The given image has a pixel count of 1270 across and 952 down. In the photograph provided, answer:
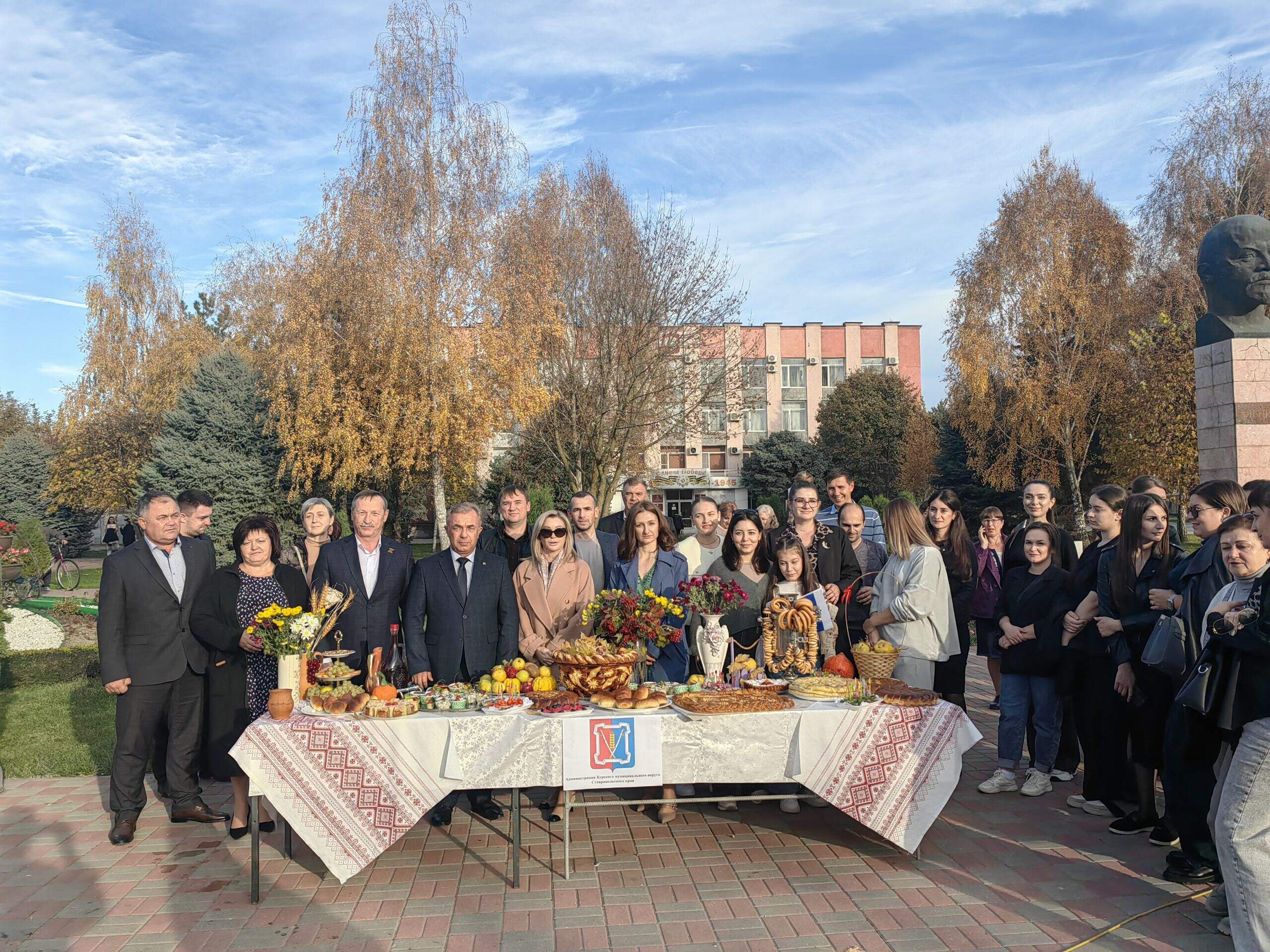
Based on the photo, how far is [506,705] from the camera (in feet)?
14.7

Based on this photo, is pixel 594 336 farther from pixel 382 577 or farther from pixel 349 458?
pixel 382 577

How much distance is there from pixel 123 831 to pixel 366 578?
2019mm

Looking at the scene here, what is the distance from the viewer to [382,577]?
212 inches

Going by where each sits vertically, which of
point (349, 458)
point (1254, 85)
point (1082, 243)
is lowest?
point (349, 458)

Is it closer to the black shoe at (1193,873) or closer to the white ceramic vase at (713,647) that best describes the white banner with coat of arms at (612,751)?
the white ceramic vase at (713,647)

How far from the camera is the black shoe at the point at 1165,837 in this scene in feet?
15.4

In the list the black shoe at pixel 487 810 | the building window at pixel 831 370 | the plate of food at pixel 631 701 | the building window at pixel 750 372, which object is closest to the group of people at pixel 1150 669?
the plate of food at pixel 631 701

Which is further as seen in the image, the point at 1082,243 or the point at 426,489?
the point at 426,489

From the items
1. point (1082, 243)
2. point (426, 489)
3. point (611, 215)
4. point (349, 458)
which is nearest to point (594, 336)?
point (611, 215)

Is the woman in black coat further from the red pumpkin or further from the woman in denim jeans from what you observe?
the woman in denim jeans

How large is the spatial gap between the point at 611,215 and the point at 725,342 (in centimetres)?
520

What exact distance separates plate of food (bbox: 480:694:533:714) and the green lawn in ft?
13.4

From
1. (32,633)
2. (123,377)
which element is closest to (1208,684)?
(32,633)

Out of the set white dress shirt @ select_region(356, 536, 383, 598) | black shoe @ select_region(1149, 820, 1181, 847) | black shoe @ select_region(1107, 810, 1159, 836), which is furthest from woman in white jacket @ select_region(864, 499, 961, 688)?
white dress shirt @ select_region(356, 536, 383, 598)
